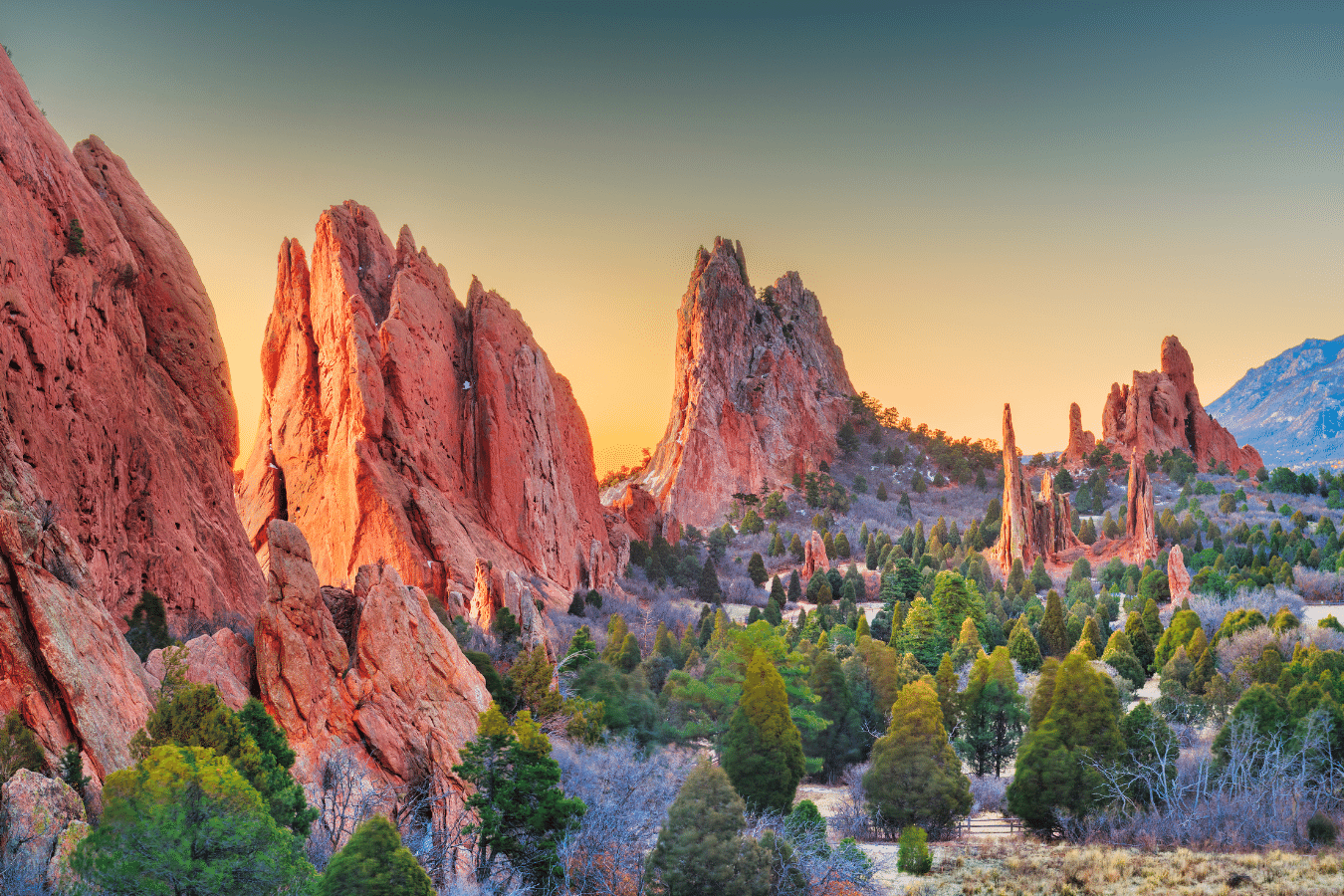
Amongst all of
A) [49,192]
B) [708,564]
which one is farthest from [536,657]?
[708,564]

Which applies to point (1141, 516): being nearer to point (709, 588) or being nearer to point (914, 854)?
point (709, 588)

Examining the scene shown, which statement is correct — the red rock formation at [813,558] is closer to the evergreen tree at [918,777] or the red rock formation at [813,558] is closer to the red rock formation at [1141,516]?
the red rock formation at [1141,516]

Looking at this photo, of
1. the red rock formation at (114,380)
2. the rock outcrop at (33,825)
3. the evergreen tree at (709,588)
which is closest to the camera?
the rock outcrop at (33,825)

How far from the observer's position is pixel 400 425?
48594 millimetres

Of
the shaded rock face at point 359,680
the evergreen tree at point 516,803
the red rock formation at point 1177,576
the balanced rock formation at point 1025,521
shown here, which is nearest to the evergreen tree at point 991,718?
the shaded rock face at point 359,680

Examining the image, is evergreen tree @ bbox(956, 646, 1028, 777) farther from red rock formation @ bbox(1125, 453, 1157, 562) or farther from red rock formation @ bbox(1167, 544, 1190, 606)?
red rock formation @ bbox(1125, 453, 1157, 562)

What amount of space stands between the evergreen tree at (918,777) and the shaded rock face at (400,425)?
21.4m

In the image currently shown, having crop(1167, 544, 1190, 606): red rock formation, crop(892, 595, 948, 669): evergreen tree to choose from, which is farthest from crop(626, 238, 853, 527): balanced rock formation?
crop(892, 595, 948, 669): evergreen tree

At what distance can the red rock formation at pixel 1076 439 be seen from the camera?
12444 centimetres

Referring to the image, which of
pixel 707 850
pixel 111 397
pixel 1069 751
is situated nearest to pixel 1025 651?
pixel 1069 751

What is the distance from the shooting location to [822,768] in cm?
3681

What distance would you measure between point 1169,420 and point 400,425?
3877 inches

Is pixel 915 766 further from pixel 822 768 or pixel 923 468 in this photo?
pixel 923 468

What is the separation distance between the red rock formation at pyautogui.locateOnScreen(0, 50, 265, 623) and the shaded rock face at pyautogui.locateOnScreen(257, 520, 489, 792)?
17.1ft
